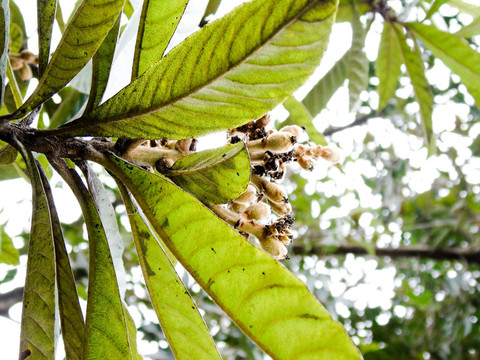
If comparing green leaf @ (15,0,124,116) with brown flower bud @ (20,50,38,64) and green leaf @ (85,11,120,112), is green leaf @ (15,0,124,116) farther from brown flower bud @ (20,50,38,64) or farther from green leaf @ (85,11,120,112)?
brown flower bud @ (20,50,38,64)

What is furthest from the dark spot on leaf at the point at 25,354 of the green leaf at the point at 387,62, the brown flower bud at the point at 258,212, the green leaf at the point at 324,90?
the green leaf at the point at 387,62

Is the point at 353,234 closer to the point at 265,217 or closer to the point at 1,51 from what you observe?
the point at 265,217

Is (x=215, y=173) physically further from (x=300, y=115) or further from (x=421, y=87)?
(x=421, y=87)

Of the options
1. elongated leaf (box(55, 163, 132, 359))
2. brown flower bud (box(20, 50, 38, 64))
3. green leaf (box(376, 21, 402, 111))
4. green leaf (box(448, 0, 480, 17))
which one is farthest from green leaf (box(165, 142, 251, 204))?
green leaf (box(448, 0, 480, 17))

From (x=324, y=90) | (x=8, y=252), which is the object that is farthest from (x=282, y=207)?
(x=8, y=252)

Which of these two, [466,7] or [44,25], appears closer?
[44,25]
